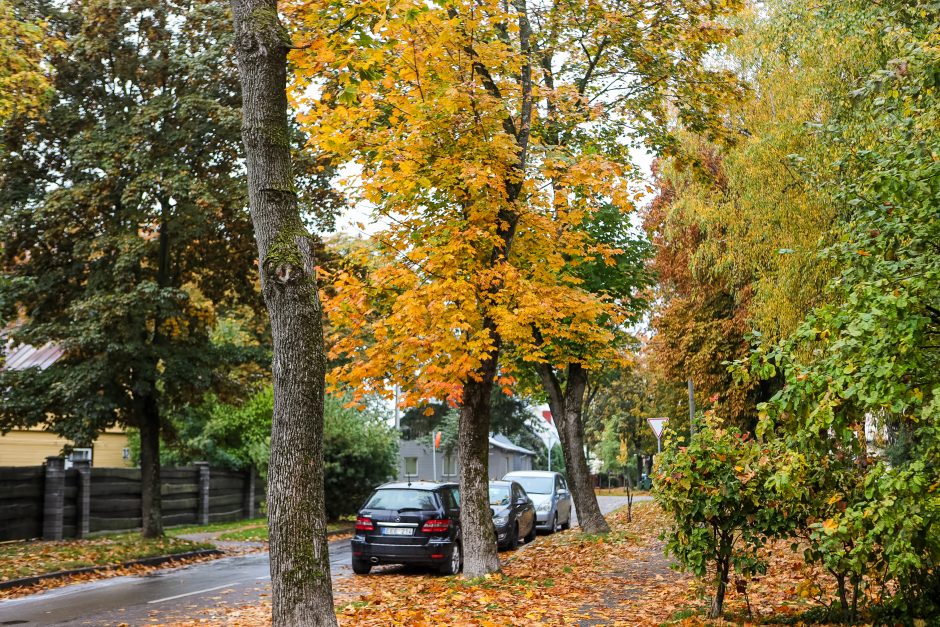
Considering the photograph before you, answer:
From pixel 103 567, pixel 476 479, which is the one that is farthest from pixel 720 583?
pixel 103 567

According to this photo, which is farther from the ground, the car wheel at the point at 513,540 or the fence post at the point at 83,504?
the fence post at the point at 83,504

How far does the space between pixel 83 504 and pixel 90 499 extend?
44 cm

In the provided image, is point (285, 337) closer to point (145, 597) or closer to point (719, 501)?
point (719, 501)

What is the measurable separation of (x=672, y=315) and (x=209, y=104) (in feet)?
54.0

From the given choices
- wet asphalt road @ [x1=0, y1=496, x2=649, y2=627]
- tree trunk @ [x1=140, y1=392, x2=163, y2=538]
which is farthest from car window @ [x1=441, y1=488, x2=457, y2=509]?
tree trunk @ [x1=140, y1=392, x2=163, y2=538]

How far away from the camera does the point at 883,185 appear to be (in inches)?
277

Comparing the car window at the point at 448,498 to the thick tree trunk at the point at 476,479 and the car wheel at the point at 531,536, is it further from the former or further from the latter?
the car wheel at the point at 531,536

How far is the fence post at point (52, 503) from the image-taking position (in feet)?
69.7

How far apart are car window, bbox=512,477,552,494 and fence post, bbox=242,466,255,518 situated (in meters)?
10.3

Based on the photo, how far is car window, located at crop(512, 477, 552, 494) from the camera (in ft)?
88.9

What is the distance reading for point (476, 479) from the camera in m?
13.6

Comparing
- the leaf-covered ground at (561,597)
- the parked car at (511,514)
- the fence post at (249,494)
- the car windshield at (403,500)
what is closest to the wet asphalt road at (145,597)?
the leaf-covered ground at (561,597)

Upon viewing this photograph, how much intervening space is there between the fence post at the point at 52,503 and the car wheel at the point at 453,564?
10.8 metres

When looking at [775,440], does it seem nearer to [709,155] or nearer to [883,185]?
[883,185]
